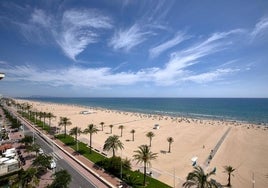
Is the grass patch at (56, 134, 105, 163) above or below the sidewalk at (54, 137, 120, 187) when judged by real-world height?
above

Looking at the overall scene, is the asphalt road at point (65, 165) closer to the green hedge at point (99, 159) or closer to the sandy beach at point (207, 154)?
the green hedge at point (99, 159)

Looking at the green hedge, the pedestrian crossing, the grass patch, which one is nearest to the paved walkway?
the grass patch

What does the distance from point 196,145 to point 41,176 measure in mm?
38626

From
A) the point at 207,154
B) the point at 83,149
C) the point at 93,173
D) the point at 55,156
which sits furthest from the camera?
the point at 207,154

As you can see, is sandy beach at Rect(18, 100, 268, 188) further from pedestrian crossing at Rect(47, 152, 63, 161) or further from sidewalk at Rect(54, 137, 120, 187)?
pedestrian crossing at Rect(47, 152, 63, 161)

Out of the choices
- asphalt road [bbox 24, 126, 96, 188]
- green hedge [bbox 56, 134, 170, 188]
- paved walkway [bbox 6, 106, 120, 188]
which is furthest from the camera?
green hedge [bbox 56, 134, 170, 188]

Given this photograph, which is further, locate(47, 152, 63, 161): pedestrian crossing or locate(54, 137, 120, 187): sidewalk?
locate(47, 152, 63, 161): pedestrian crossing

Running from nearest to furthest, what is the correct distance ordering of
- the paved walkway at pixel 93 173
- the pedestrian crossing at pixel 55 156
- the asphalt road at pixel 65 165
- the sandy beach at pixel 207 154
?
1. the asphalt road at pixel 65 165
2. the paved walkway at pixel 93 173
3. the sandy beach at pixel 207 154
4. the pedestrian crossing at pixel 55 156

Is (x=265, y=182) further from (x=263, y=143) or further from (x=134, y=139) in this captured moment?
(x=134, y=139)

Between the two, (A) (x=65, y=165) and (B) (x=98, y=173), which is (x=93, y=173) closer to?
(B) (x=98, y=173)

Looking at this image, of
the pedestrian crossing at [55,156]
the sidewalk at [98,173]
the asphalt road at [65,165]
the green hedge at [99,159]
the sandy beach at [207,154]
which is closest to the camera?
the asphalt road at [65,165]

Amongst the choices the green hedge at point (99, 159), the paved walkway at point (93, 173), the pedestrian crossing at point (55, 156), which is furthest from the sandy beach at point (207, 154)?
the pedestrian crossing at point (55, 156)

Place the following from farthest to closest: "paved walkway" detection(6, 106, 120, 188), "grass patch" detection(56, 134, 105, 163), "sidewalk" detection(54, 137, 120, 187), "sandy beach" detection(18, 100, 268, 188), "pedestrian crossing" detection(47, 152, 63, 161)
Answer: "grass patch" detection(56, 134, 105, 163), "pedestrian crossing" detection(47, 152, 63, 161), "sandy beach" detection(18, 100, 268, 188), "sidewalk" detection(54, 137, 120, 187), "paved walkway" detection(6, 106, 120, 188)

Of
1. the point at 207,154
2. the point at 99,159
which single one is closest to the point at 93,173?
the point at 99,159
